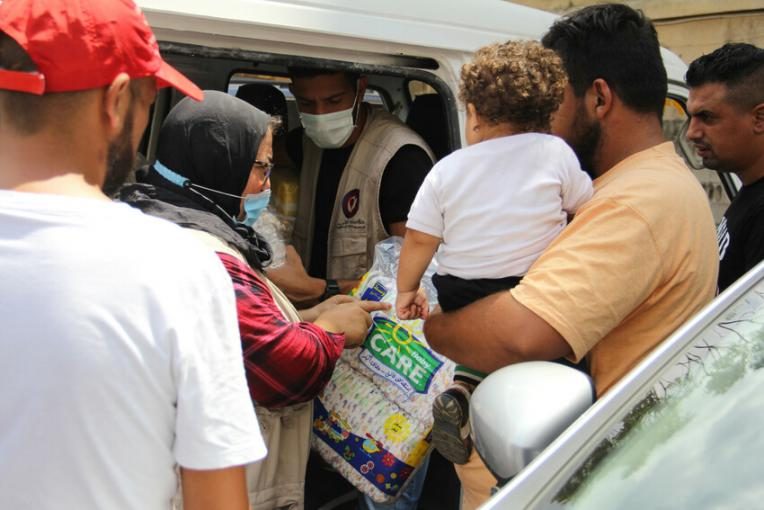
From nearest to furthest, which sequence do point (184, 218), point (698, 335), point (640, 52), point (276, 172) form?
point (698, 335)
point (184, 218)
point (640, 52)
point (276, 172)

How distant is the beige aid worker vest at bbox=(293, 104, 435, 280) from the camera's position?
2.72 meters

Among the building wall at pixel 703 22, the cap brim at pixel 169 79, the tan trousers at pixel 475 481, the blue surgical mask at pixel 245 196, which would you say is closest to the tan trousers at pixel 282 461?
the tan trousers at pixel 475 481

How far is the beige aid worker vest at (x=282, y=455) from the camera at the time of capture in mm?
1818

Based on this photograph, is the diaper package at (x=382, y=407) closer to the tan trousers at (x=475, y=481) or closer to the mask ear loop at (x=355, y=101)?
the tan trousers at (x=475, y=481)

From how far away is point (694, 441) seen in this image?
49.4 inches

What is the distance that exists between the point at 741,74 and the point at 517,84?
4.38 ft

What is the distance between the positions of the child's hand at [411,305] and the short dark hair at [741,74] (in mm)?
1494

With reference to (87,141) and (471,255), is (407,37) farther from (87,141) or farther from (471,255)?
(87,141)

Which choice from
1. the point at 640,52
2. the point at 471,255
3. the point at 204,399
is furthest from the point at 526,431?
the point at 640,52

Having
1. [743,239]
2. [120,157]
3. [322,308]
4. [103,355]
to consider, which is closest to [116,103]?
[120,157]

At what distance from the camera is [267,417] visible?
1.83 metres

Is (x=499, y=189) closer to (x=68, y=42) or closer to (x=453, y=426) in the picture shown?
(x=453, y=426)

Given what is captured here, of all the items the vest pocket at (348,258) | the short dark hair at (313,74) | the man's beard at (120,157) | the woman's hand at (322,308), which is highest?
the man's beard at (120,157)

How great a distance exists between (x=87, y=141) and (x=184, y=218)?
0.63 metres
